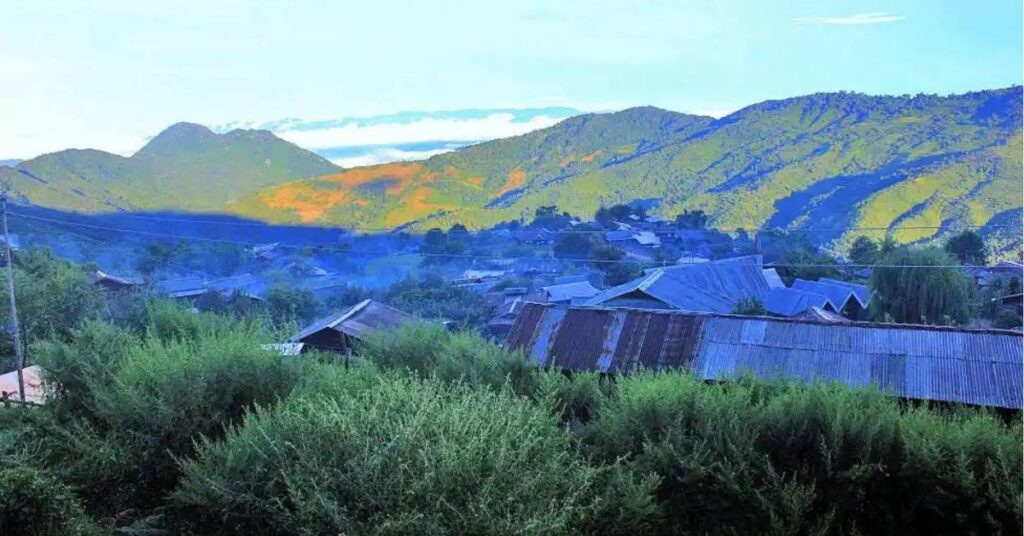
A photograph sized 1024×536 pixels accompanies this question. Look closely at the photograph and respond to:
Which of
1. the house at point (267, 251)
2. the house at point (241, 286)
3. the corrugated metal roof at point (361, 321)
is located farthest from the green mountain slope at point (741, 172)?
the corrugated metal roof at point (361, 321)

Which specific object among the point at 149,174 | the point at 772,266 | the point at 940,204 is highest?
the point at 149,174

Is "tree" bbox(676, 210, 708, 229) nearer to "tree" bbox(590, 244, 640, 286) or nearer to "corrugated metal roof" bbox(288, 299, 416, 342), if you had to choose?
"tree" bbox(590, 244, 640, 286)

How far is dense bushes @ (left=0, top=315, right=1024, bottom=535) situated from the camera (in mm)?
3332

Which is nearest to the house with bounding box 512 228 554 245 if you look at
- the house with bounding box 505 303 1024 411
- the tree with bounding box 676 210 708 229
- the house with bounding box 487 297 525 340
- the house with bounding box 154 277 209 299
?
the tree with bounding box 676 210 708 229

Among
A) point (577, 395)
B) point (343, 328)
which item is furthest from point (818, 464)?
point (343, 328)

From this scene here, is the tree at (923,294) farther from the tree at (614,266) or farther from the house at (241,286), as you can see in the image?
the house at (241,286)

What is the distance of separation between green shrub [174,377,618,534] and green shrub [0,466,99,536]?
26.8 inches

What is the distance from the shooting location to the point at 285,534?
3621 millimetres

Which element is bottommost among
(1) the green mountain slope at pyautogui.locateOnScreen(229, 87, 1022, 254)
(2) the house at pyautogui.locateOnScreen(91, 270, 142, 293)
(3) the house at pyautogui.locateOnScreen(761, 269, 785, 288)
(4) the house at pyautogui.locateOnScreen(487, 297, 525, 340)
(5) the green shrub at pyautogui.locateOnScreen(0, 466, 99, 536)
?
(4) the house at pyautogui.locateOnScreen(487, 297, 525, 340)

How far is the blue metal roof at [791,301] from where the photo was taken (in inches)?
646

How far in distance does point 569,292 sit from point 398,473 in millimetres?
16118

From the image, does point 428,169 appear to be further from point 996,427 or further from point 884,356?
point 996,427

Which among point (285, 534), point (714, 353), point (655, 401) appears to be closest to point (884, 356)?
point (714, 353)

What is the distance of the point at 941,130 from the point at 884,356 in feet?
106
